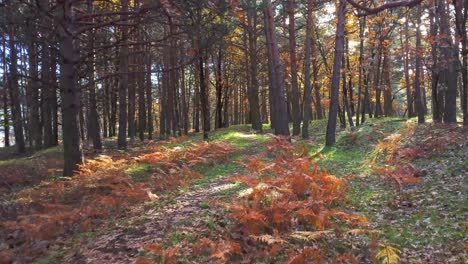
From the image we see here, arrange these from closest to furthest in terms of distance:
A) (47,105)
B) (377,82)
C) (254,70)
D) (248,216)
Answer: (248,216) → (47,105) → (254,70) → (377,82)

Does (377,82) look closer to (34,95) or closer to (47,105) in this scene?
(47,105)

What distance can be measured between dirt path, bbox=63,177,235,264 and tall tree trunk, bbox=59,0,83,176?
185 inches

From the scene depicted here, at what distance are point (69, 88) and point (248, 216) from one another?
23.6ft

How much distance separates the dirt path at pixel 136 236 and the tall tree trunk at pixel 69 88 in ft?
15.4

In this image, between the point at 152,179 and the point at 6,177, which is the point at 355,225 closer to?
the point at 152,179

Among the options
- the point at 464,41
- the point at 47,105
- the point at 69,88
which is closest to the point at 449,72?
the point at 464,41

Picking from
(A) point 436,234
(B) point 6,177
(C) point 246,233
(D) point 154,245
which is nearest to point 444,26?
(A) point 436,234

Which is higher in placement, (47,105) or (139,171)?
(47,105)

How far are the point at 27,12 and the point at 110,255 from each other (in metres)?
9.13

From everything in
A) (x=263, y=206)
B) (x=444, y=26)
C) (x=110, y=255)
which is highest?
(x=444, y=26)

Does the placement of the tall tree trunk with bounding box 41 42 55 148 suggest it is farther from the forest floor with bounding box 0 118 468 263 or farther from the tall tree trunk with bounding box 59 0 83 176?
the forest floor with bounding box 0 118 468 263

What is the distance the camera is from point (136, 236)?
6250 millimetres

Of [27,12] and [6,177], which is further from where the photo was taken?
[6,177]

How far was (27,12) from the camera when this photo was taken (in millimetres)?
11703
